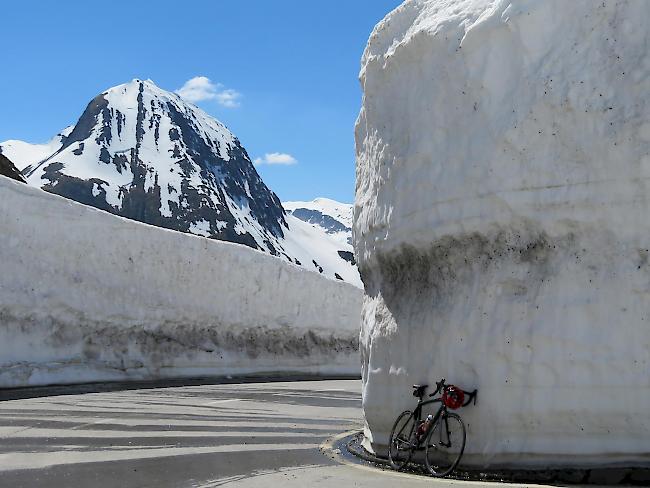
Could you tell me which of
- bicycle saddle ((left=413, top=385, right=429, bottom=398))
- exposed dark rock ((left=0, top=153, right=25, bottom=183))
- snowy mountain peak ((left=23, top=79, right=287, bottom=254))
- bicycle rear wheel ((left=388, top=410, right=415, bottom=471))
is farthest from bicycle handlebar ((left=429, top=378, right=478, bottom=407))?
snowy mountain peak ((left=23, top=79, right=287, bottom=254))

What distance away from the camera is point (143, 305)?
25.7 m

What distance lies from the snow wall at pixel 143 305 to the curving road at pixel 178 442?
532 centimetres

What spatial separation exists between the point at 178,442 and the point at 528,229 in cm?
550

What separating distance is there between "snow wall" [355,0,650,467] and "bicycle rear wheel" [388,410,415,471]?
0.26 meters

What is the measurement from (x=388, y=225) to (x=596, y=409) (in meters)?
3.12

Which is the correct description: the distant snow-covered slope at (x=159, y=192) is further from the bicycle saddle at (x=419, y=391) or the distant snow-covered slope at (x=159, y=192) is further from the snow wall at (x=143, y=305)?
the bicycle saddle at (x=419, y=391)

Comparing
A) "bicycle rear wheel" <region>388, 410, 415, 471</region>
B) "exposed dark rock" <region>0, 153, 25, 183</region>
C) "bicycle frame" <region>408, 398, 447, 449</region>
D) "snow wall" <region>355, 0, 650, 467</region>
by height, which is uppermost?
"exposed dark rock" <region>0, 153, 25, 183</region>

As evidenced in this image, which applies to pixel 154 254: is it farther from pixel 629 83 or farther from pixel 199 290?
pixel 629 83

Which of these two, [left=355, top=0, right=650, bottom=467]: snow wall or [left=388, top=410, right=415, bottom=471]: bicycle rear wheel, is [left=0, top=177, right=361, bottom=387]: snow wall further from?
[left=355, top=0, right=650, bottom=467]: snow wall

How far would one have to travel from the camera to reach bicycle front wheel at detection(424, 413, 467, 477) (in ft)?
24.5

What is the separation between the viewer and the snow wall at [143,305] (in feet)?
74.2

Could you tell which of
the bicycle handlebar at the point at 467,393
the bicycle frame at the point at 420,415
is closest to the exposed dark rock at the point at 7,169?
the bicycle frame at the point at 420,415

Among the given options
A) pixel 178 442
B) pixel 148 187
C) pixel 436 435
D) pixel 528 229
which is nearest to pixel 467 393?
pixel 436 435

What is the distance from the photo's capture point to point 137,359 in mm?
24906
